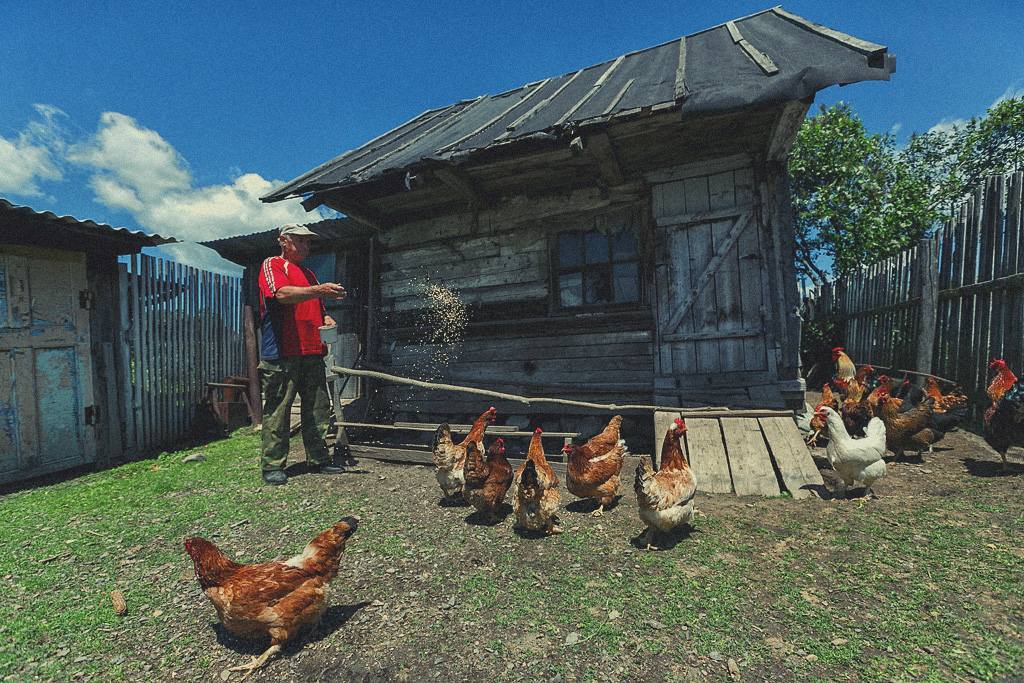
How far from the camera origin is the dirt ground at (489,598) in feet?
6.48

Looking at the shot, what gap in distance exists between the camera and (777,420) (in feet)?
15.0

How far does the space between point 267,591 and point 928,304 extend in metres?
8.41

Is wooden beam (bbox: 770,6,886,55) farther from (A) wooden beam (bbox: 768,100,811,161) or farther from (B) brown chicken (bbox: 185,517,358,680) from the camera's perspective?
(B) brown chicken (bbox: 185,517,358,680)

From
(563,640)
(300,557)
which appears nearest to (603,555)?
(563,640)

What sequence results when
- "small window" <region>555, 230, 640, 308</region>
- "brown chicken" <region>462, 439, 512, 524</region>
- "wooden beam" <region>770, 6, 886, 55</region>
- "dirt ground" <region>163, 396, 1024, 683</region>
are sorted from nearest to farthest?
1. "dirt ground" <region>163, 396, 1024, 683</region>
2. "brown chicken" <region>462, 439, 512, 524</region>
3. "wooden beam" <region>770, 6, 886, 55</region>
4. "small window" <region>555, 230, 640, 308</region>

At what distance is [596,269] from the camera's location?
242 inches

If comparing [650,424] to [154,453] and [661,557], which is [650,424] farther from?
[154,453]

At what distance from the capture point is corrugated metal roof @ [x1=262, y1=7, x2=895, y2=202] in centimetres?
395

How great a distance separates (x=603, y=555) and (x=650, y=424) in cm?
317

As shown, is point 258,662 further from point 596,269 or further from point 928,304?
point 928,304

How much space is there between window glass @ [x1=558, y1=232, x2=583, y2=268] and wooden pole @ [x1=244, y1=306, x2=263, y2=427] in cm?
585

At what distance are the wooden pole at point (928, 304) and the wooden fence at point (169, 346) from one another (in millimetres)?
11341

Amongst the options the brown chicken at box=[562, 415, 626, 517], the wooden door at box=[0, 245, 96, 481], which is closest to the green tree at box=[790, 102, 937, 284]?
the brown chicken at box=[562, 415, 626, 517]

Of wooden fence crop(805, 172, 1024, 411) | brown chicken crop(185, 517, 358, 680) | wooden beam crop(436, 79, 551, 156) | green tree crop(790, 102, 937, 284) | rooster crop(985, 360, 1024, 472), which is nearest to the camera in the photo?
brown chicken crop(185, 517, 358, 680)
